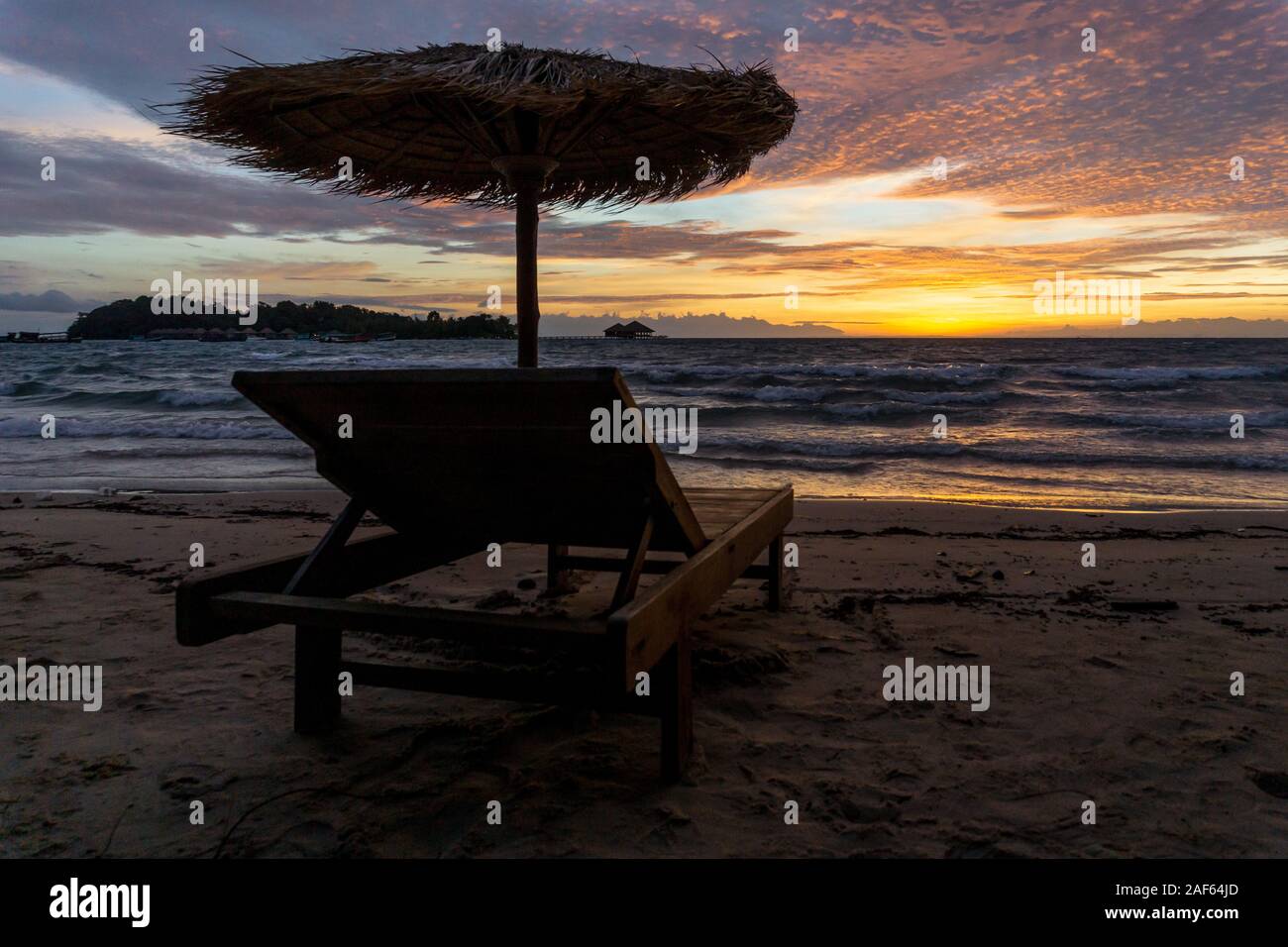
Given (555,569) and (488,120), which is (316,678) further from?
(488,120)

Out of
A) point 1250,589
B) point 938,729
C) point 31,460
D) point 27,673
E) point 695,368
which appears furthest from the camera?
point 695,368

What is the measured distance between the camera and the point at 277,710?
323cm

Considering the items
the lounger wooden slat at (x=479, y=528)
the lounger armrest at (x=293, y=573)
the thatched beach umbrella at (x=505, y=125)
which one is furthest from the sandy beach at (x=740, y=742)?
the thatched beach umbrella at (x=505, y=125)

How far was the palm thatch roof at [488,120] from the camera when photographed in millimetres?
3184

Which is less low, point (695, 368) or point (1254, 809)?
point (695, 368)

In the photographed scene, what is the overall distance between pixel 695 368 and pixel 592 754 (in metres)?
29.2

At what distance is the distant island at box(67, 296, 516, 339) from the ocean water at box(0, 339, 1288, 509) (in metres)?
35.2

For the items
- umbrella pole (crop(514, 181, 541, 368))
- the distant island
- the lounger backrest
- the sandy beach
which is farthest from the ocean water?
the distant island

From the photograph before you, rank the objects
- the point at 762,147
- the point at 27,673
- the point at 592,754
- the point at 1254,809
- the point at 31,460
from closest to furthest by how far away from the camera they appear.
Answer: the point at 1254,809, the point at 592,754, the point at 27,673, the point at 762,147, the point at 31,460

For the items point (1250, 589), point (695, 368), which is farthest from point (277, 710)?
point (695, 368)

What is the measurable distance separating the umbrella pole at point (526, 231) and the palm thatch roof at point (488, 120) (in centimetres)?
7
